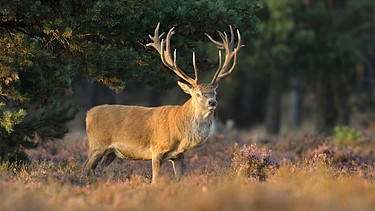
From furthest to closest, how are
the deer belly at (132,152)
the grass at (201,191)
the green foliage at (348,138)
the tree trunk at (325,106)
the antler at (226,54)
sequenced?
the tree trunk at (325,106)
the green foliage at (348,138)
the deer belly at (132,152)
the antler at (226,54)
the grass at (201,191)

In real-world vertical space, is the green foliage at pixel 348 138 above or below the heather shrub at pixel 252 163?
below

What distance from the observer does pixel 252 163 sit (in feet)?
39.3

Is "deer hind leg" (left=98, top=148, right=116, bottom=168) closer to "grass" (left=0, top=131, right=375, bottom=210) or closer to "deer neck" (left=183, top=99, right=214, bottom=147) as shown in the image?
"grass" (left=0, top=131, right=375, bottom=210)

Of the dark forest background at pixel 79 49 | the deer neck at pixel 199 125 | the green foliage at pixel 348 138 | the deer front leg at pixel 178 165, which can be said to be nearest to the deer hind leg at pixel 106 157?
the dark forest background at pixel 79 49

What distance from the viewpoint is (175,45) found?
13344 millimetres

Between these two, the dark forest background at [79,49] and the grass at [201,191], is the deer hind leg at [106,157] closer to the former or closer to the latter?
the grass at [201,191]

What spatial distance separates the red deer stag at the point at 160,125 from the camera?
39.5ft

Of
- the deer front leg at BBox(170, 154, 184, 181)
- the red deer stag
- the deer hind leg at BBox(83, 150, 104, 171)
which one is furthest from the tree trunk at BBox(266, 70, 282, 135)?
the deer front leg at BBox(170, 154, 184, 181)

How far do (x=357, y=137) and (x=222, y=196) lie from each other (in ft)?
46.9

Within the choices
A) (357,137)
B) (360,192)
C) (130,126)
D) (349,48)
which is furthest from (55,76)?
(349,48)

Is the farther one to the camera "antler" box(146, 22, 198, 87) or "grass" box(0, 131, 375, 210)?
"antler" box(146, 22, 198, 87)

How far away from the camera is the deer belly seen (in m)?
12.5

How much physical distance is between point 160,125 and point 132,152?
679mm

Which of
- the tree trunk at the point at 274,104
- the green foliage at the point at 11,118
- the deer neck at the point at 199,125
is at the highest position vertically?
the green foliage at the point at 11,118
